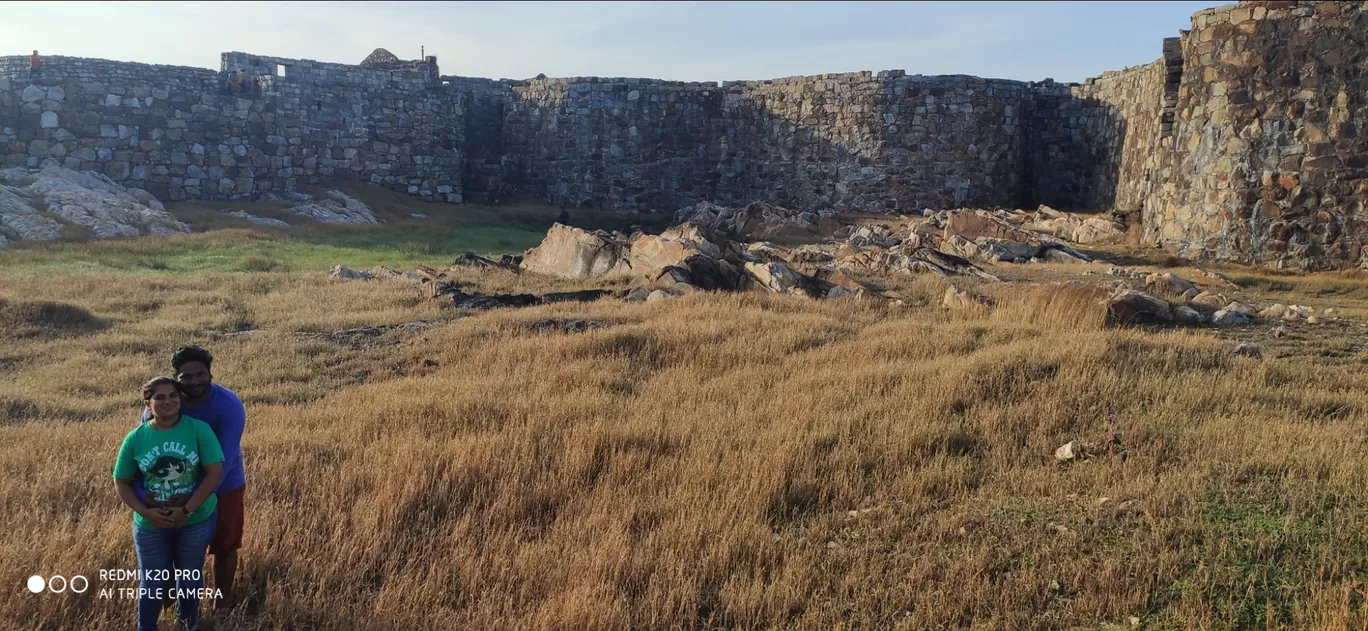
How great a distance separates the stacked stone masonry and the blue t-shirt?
588 inches

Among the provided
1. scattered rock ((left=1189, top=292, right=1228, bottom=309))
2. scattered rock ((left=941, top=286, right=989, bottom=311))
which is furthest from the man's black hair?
scattered rock ((left=1189, top=292, right=1228, bottom=309))

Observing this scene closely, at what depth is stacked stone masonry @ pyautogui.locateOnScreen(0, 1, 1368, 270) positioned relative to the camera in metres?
14.6

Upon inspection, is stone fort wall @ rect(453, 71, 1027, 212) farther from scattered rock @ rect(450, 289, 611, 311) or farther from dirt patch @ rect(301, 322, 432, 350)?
dirt patch @ rect(301, 322, 432, 350)

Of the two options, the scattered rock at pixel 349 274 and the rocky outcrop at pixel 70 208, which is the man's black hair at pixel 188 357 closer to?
the scattered rock at pixel 349 274

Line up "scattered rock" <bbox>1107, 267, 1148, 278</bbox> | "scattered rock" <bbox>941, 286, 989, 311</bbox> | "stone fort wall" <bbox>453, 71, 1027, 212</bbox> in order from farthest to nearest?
A: "stone fort wall" <bbox>453, 71, 1027, 212</bbox>
"scattered rock" <bbox>1107, 267, 1148, 278</bbox>
"scattered rock" <bbox>941, 286, 989, 311</bbox>

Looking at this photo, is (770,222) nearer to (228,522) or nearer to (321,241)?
(321,241)

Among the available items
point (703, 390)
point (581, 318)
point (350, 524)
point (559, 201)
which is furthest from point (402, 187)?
point (350, 524)

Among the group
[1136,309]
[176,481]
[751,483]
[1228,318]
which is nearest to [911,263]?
[1136,309]

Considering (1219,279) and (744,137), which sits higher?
(744,137)

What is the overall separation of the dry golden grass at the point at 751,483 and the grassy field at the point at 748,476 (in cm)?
2

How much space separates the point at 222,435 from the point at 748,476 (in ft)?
9.31

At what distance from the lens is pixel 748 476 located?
557cm

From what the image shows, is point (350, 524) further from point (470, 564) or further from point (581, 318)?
point (581, 318)

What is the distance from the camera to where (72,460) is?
5773 millimetres
